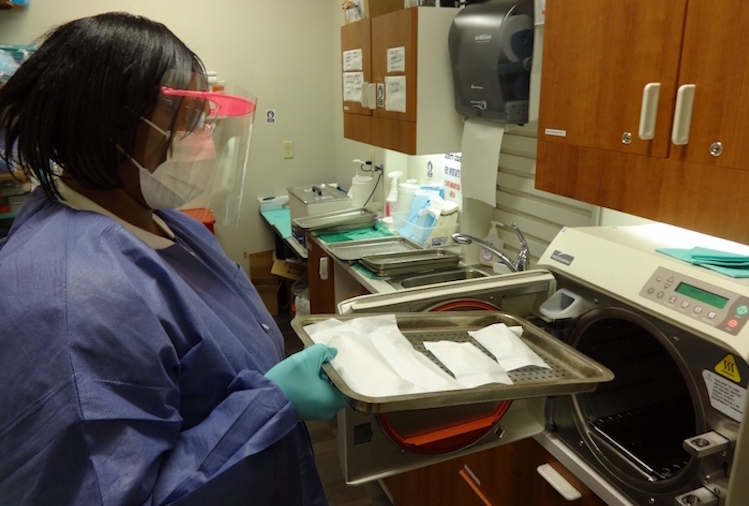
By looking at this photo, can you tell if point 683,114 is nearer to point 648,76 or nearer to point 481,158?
point 648,76

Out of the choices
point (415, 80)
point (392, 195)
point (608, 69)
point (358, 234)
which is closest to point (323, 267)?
point (358, 234)

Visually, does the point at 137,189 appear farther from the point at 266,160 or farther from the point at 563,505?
the point at 266,160

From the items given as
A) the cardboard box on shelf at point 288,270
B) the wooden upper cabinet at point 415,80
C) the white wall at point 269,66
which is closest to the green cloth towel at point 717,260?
the wooden upper cabinet at point 415,80

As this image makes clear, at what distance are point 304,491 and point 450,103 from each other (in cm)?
163

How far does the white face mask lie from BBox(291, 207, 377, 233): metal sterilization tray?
169cm

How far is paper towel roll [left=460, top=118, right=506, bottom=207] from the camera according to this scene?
2.02 m

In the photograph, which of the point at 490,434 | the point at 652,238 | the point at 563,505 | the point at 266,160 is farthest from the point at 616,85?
the point at 266,160

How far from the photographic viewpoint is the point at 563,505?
4.00 ft

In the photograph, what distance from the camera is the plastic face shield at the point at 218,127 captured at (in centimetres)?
92

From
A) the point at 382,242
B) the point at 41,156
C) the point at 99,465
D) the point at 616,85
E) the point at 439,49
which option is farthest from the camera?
the point at 382,242

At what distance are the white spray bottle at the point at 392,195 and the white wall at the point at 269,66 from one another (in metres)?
1.28

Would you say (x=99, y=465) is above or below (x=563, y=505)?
above

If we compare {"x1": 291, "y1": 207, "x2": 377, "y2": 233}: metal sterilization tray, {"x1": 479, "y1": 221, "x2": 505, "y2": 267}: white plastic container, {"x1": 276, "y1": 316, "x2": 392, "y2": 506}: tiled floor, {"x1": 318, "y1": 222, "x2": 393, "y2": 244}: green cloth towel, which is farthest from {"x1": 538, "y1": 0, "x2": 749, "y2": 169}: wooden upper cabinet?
{"x1": 276, "y1": 316, "x2": 392, "y2": 506}: tiled floor

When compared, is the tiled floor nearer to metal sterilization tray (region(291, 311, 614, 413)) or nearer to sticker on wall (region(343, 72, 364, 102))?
metal sterilization tray (region(291, 311, 614, 413))
